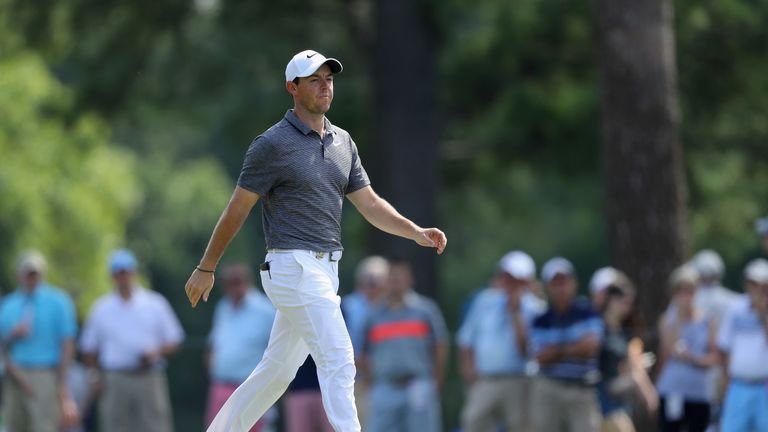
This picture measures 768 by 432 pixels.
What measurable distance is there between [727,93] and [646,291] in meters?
5.86

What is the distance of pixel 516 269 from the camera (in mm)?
14680

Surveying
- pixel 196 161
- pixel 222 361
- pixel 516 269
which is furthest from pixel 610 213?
pixel 196 161

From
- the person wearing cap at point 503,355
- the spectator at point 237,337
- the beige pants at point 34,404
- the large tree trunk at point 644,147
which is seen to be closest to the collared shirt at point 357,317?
the spectator at point 237,337

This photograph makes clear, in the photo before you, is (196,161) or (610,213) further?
(196,161)

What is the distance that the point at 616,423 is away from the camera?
14289mm

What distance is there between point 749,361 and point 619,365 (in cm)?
137

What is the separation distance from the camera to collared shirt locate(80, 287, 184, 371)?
53.6ft

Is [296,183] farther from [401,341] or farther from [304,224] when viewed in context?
[401,341]

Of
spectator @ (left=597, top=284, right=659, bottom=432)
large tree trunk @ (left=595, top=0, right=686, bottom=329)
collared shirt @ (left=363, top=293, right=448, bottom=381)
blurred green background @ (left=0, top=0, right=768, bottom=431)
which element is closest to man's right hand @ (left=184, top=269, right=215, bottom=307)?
spectator @ (left=597, top=284, right=659, bottom=432)

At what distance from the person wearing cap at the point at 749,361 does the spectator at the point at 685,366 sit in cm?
105

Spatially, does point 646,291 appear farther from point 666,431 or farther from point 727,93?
point 727,93

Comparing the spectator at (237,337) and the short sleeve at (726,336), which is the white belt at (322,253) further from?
the spectator at (237,337)

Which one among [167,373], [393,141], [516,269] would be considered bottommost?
[167,373]

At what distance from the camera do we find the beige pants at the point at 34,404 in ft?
53.0
